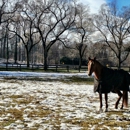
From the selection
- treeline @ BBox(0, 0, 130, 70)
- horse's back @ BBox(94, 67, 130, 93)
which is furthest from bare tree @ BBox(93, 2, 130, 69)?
horse's back @ BBox(94, 67, 130, 93)

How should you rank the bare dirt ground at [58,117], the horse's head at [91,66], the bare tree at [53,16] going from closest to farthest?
the bare dirt ground at [58,117]
the horse's head at [91,66]
the bare tree at [53,16]

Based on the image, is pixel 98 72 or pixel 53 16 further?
pixel 53 16

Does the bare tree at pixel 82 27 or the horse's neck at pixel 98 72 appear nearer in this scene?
the horse's neck at pixel 98 72

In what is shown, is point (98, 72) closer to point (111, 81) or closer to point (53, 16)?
point (111, 81)

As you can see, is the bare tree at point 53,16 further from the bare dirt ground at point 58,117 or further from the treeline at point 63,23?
the bare dirt ground at point 58,117

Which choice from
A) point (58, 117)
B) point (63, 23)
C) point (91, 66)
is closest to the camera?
point (58, 117)

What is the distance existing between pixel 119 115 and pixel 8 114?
10.8ft

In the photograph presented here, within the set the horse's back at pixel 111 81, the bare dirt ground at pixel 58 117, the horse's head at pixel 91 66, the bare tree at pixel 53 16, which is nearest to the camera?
the bare dirt ground at pixel 58 117

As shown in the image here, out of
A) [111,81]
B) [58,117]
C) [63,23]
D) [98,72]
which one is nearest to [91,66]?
[98,72]

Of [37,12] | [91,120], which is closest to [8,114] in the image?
[91,120]

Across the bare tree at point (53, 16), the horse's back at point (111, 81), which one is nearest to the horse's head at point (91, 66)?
the horse's back at point (111, 81)

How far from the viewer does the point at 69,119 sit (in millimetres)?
6004

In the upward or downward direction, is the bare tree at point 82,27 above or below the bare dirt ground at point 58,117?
above

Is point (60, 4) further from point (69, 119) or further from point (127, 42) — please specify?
point (69, 119)
